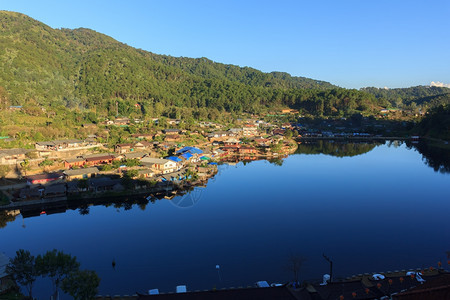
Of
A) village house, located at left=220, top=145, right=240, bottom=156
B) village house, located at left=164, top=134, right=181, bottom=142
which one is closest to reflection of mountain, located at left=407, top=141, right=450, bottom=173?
village house, located at left=220, top=145, right=240, bottom=156

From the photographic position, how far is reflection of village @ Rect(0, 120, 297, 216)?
69.4 ft

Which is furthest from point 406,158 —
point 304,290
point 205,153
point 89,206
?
point 89,206

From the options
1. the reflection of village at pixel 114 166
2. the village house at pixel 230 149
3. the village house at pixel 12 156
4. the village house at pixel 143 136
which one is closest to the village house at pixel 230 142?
the reflection of village at pixel 114 166

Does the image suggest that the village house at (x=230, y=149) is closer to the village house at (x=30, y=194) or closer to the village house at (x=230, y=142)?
the village house at (x=230, y=142)

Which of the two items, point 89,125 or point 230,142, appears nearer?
point 89,125

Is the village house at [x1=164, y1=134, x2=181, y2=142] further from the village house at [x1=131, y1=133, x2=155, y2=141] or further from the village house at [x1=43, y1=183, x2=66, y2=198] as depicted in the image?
the village house at [x1=43, y1=183, x2=66, y2=198]

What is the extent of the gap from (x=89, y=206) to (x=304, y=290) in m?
15.6

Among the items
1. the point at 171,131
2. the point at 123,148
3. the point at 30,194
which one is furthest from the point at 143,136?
the point at 30,194

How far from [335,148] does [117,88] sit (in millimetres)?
52795

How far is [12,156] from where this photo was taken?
26688 millimetres

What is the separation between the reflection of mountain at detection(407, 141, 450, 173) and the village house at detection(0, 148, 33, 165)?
135 ft

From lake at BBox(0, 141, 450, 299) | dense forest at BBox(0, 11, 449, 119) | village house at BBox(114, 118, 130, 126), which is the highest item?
dense forest at BBox(0, 11, 449, 119)

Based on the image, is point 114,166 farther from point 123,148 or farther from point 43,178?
point 123,148

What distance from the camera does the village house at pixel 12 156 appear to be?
84.7 feet
